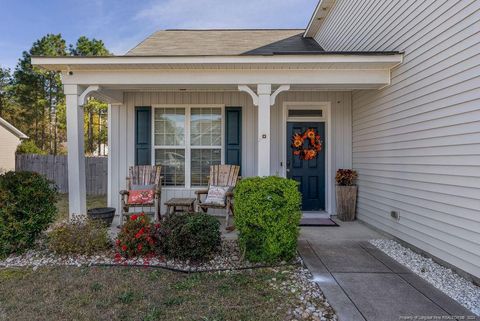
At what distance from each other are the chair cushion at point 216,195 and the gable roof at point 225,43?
103 inches

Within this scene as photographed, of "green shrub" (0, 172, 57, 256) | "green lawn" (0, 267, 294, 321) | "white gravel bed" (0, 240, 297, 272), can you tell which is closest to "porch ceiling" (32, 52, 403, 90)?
"green shrub" (0, 172, 57, 256)

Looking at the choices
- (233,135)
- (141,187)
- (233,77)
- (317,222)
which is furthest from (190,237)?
(233,135)

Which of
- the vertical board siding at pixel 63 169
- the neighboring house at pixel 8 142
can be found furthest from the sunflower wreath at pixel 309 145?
the neighboring house at pixel 8 142

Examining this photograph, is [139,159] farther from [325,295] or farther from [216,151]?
[325,295]

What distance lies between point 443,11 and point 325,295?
3234 millimetres

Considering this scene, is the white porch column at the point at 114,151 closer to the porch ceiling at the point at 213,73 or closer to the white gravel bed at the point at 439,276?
the porch ceiling at the point at 213,73

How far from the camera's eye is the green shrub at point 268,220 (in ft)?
10.9

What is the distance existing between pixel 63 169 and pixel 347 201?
10.4 metres

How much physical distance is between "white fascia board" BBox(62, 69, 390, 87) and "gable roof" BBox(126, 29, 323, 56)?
1392 millimetres

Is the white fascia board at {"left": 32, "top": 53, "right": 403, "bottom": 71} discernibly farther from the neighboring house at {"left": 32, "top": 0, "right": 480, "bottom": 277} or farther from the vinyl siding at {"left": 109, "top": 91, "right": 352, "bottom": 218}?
the vinyl siding at {"left": 109, "top": 91, "right": 352, "bottom": 218}

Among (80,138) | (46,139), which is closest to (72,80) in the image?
(80,138)

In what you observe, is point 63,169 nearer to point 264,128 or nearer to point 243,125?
point 243,125

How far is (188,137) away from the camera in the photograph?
5.95 metres

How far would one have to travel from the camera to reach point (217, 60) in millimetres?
4172
